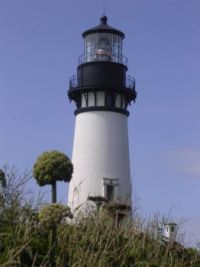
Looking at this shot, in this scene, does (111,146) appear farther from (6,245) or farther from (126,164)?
(6,245)

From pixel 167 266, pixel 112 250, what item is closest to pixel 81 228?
pixel 112 250

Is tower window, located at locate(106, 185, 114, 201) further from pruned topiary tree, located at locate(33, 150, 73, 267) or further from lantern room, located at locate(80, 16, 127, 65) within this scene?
pruned topiary tree, located at locate(33, 150, 73, 267)

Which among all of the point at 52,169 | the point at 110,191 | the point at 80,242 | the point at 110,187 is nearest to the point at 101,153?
the point at 110,187

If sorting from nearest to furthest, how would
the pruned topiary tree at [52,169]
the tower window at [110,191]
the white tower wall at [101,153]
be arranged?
the pruned topiary tree at [52,169] < the tower window at [110,191] < the white tower wall at [101,153]

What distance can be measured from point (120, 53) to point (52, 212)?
24.1m

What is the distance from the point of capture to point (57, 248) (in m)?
8.45

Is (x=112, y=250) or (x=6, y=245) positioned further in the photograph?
(x=112, y=250)

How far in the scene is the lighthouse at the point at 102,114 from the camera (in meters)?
28.5

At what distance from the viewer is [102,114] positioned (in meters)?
29.6

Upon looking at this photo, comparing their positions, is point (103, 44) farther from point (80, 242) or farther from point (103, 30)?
point (80, 242)

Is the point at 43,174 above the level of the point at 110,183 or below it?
below

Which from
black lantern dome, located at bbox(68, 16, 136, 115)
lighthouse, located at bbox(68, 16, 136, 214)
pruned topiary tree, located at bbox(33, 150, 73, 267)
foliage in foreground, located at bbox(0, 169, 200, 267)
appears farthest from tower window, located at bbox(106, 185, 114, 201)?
pruned topiary tree, located at bbox(33, 150, 73, 267)

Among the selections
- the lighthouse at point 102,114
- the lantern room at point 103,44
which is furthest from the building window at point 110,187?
the lantern room at point 103,44

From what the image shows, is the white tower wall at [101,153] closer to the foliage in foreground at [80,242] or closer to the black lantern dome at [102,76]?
the black lantern dome at [102,76]
